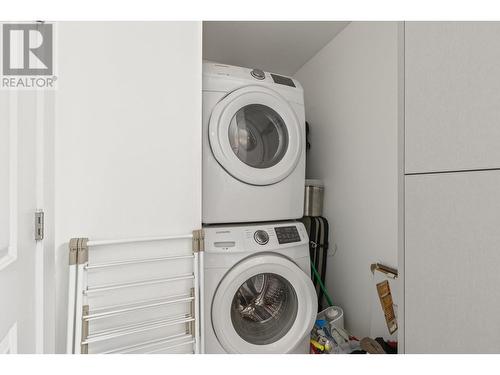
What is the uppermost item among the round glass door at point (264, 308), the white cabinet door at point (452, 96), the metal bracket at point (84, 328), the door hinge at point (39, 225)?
the white cabinet door at point (452, 96)

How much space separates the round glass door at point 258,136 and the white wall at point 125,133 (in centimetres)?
32

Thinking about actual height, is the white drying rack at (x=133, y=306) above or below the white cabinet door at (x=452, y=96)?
below

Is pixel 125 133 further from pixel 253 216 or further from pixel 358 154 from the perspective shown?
pixel 358 154

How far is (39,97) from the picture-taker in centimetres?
105

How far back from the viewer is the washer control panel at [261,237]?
5.34ft

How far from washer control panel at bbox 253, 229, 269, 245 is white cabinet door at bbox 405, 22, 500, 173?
39.5 inches

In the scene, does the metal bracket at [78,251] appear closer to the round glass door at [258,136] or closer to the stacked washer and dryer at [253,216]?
the stacked washer and dryer at [253,216]

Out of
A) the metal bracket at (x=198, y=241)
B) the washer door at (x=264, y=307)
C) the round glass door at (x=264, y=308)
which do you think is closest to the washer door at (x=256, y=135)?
the metal bracket at (x=198, y=241)

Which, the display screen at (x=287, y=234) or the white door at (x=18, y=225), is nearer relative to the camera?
the white door at (x=18, y=225)

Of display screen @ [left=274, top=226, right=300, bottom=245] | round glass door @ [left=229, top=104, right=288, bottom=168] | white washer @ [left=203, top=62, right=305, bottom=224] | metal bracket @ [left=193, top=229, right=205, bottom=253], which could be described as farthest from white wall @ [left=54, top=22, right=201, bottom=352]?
display screen @ [left=274, top=226, right=300, bottom=245]

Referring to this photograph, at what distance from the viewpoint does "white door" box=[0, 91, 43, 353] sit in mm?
748

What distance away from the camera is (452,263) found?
A: 660 millimetres
